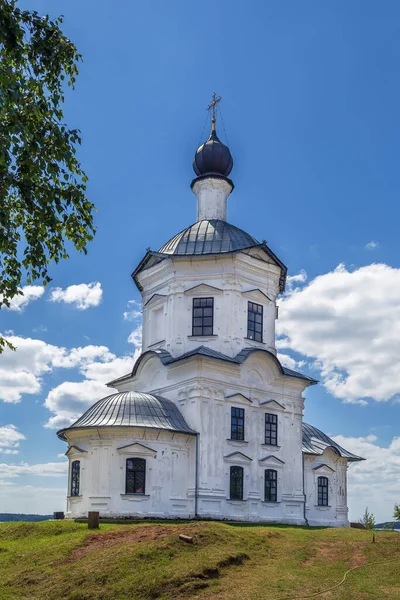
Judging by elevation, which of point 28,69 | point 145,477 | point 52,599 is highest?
point 28,69

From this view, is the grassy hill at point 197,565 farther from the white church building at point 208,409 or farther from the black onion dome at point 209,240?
the black onion dome at point 209,240

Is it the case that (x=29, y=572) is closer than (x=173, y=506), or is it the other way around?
(x=29, y=572)

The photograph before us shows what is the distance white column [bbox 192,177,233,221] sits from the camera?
3394cm

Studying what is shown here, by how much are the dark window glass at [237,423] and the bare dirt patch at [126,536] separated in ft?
29.6

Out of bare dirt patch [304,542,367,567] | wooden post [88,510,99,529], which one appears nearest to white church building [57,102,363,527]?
wooden post [88,510,99,529]

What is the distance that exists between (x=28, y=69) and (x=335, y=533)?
60.3 feet

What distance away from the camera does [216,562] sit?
53.2ft

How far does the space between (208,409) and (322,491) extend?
9635 mm

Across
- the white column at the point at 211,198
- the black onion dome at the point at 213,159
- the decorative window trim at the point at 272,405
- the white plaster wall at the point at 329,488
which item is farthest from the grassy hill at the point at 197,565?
the black onion dome at the point at 213,159

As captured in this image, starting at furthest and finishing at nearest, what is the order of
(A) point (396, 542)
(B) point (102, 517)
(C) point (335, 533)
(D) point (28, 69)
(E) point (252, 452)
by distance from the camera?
(E) point (252, 452) < (B) point (102, 517) < (C) point (335, 533) < (A) point (396, 542) < (D) point (28, 69)

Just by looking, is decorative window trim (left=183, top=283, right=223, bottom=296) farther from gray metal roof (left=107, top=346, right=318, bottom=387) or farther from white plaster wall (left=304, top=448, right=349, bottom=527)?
white plaster wall (left=304, top=448, right=349, bottom=527)

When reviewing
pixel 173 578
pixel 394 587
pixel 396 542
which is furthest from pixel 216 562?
pixel 396 542

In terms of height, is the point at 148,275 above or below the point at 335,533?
above

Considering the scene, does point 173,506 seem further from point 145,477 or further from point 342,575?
point 342,575
